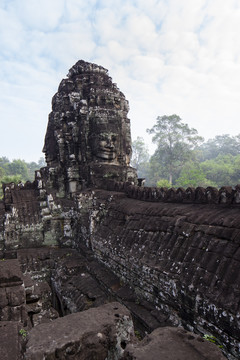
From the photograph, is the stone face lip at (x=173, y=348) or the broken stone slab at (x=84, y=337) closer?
the stone face lip at (x=173, y=348)

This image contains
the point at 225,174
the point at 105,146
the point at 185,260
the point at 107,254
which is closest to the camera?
the point at 185,260

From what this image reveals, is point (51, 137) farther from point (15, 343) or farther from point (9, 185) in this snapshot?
point (15, 343)

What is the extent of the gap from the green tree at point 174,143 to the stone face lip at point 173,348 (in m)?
38.7

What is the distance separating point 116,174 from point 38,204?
3.42 metres

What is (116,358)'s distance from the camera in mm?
2385

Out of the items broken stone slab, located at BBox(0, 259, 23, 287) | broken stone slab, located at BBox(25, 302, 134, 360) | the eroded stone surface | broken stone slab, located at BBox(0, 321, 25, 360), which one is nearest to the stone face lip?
broken stone slab, located at BBox(25, 302, 134, 360)

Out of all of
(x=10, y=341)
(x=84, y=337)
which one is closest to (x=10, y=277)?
(x=10, y=341)

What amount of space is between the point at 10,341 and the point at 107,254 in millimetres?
4347

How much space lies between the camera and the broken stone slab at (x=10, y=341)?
2324 millimetres

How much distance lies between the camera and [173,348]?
6.45ft

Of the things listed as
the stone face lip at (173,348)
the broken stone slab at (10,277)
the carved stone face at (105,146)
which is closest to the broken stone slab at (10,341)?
the stone face lip at (173,348)

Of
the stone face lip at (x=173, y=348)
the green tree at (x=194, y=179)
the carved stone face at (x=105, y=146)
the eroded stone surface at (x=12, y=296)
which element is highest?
the carved stone face at (x=105, y=146)

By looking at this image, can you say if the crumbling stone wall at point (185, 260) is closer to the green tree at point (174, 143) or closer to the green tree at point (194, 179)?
the green tree at point (194, 179)

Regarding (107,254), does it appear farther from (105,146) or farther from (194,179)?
(194,179)
